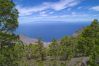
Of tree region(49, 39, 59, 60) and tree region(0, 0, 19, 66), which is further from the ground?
tree region(0, 0, 19, 66)

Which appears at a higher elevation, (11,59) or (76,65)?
(11,59)

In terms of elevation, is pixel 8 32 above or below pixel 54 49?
above

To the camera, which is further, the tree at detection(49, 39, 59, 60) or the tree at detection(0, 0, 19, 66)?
the tree at detection(49, 39, 59, 60)

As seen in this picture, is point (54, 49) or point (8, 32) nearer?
point (8, 32)

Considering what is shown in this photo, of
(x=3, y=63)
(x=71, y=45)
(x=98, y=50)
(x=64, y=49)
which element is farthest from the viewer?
(x=71, y=45)

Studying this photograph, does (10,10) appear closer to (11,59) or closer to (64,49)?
(11,59)

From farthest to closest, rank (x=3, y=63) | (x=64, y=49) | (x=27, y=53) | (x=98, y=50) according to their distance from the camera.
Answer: (x=27, y=53) → (x=64, y=49) → (x=98, y=50) → (x=3, y=63)

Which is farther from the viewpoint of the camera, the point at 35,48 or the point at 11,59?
the point at 35,48

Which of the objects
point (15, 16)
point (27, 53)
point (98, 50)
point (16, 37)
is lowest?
point (27, 53)

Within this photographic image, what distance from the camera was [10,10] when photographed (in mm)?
20391

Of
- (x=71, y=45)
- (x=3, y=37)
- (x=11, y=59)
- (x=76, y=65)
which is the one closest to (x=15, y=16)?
(x=3, y=37)

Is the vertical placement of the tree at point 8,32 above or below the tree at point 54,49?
above

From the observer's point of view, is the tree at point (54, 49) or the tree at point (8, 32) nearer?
the tree at point (8, 32)

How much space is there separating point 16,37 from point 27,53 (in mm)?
90426
